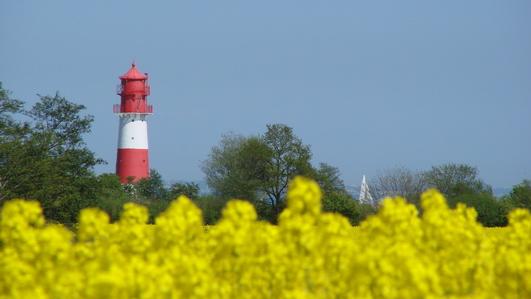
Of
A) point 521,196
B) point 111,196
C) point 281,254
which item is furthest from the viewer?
point 111,196

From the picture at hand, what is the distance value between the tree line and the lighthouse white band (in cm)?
329

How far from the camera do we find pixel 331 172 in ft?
290

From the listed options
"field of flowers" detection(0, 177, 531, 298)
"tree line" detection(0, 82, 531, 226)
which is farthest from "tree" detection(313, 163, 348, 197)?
"field of flowers" detection(0, 177, 531, 298)

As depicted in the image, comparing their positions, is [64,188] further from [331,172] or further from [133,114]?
[133,114]

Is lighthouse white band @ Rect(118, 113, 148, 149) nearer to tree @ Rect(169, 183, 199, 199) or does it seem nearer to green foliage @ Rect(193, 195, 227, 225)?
tree @ Rect(169, 183, 199, 199)

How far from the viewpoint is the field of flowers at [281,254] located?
46.6 feet

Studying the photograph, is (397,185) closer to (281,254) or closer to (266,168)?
(266,168)

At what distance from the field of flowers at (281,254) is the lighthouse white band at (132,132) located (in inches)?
3253

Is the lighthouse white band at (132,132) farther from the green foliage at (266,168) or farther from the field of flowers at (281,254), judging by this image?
the field of flowers at (281,254)

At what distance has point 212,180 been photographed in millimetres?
98438

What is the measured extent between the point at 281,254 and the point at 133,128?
280 feet

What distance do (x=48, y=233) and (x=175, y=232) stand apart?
2.19 m

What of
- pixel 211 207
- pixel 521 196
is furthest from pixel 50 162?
pixel 521 196

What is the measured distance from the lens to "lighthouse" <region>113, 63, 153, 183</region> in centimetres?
10006
